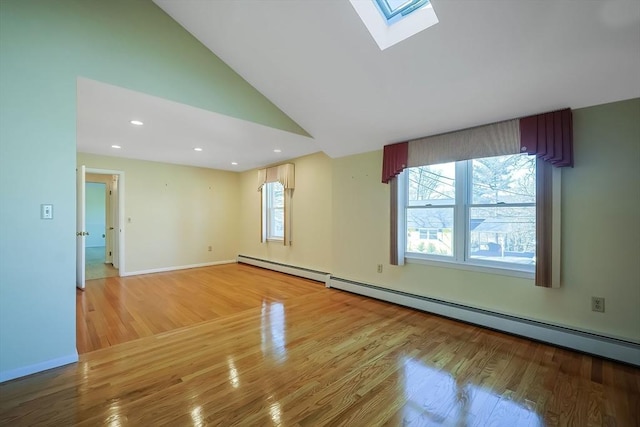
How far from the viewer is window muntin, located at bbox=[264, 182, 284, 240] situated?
6.23 metres

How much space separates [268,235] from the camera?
21.2ft

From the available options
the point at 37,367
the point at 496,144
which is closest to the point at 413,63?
the point at 496,144

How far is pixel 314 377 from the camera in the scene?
2.09m

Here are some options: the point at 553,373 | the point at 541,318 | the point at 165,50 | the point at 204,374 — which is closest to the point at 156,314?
the point at 204,374

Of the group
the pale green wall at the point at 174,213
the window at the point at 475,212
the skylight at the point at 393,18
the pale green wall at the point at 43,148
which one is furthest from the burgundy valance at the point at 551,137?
the pale green wall at the point at 174,213

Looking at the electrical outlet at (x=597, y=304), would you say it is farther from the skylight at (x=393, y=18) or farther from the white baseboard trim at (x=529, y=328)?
the skylight at (x=393, y=18)

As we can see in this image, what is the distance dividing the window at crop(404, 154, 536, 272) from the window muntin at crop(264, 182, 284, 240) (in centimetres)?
312

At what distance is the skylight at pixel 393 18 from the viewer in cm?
233

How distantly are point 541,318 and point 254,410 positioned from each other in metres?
2.78

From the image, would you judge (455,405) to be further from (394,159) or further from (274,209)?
(274,209)

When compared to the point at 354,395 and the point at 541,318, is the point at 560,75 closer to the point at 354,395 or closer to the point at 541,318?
the point at 541,318

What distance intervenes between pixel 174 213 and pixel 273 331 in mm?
4508

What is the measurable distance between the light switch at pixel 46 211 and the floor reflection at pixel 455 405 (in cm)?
297

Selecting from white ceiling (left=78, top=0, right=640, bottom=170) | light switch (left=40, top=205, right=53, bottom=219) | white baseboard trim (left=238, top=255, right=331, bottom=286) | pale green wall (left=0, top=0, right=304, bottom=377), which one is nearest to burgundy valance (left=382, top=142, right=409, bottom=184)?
white ceiling (left=78, top=0, right=640, bottom=170)
